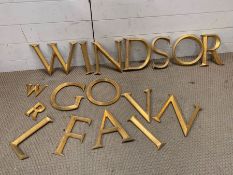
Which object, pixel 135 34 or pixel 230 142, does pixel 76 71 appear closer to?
pixel 135 34

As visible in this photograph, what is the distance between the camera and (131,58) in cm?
157

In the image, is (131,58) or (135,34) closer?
(135,34)

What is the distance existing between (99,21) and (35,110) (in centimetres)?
50

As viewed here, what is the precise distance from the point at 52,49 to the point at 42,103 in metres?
0.27

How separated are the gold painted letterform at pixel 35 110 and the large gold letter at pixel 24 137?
0.18 ft

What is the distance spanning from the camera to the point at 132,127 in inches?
51.1

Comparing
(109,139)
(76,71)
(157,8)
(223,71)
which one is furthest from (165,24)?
(109,139)

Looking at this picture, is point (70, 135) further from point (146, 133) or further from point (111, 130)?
point (146, 133)

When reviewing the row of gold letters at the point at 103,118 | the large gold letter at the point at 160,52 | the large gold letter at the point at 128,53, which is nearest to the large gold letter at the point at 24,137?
the row of gold letters at the point at 103,118

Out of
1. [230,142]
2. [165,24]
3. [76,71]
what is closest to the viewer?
[230,142]

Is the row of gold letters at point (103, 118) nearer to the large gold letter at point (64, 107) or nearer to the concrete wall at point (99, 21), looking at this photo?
the large gold letter at point (64, 107)

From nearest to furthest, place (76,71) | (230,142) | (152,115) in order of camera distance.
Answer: (230,142)
(152,115)
(76,71)

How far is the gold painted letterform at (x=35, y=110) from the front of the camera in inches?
53.8

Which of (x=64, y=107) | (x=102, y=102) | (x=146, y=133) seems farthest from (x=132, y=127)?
(x=64, y=107)
